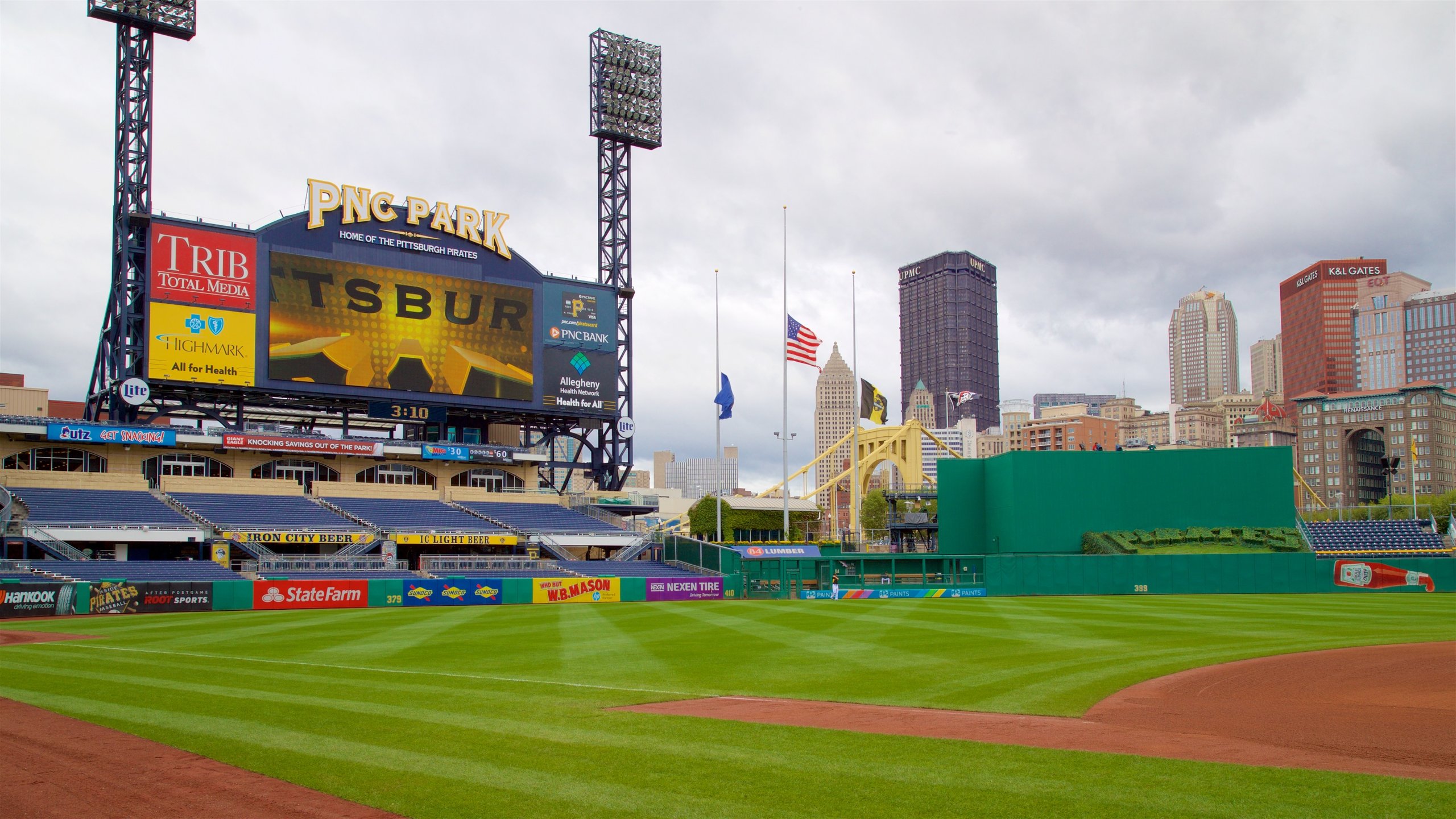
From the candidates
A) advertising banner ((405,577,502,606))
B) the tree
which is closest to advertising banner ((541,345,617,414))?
→ advertising banner ((405,577,502,606))

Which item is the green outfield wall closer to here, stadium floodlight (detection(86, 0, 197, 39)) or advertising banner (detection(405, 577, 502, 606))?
advertising banner (detection(405, 577, 502, 606))

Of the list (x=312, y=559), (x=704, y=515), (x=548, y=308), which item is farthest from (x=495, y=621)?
(x=704, y=515)

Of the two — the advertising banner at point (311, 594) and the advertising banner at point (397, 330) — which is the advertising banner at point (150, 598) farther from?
the advertising banner at point (397, 330)

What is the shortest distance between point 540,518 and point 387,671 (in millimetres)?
41660

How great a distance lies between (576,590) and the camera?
44594 mm

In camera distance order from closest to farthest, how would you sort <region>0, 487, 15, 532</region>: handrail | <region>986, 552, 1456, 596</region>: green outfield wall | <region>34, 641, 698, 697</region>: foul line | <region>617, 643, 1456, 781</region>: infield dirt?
<region>617, 643, 1456, 781</region>: infield dirt
<region>34, 641, 698, 697</region>: foul line
<region>0, 487, 15, 532</region>: handrail
<region>986, 552, 1456, 596</region>: green outfield wall

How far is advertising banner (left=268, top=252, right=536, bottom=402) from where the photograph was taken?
174 feet

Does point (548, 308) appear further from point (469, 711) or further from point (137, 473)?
point (469, 711)

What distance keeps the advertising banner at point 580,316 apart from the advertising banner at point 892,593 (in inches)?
841

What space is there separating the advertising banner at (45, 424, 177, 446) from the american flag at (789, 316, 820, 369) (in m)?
33.4

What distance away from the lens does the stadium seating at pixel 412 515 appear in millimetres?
53812

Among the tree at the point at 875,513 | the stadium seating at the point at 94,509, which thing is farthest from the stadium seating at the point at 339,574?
the tree at the point at 875,513

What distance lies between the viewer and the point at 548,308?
198 feet

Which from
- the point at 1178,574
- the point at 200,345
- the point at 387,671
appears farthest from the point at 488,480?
the point at 387,671
